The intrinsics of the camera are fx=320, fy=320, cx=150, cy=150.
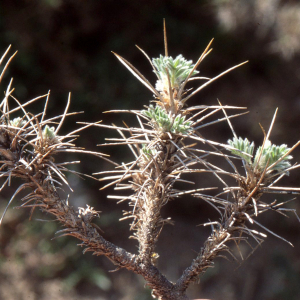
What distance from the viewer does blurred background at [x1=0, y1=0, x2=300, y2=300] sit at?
5.13ft

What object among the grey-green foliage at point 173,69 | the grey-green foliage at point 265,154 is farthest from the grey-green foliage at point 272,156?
the grey-green foliage at point 173,69

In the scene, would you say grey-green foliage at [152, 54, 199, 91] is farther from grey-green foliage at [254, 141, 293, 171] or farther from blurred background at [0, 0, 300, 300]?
blurred background at [0, 0, 300, 300]

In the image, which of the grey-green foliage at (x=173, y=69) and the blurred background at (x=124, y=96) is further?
the blurred background at (x=124, y=96)

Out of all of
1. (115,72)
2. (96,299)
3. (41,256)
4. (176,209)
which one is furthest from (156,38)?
(96,299)

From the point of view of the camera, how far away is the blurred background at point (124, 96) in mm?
1563

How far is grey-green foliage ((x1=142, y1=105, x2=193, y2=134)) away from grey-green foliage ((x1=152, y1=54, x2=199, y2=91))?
0.04 m

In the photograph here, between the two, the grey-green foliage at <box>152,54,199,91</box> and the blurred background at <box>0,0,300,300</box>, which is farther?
the blurred background at <box>0,0,300,300</box>

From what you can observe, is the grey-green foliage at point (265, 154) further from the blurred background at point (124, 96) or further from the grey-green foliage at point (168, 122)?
the blurred background at point (124, 96)

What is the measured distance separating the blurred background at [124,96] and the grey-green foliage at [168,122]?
129 centimetres

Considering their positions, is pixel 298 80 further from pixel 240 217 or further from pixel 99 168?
pixel 240 217

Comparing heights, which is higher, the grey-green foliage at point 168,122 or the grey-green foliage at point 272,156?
the grey-green foliage at point 168,122

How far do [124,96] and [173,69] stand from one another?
52.2 inches

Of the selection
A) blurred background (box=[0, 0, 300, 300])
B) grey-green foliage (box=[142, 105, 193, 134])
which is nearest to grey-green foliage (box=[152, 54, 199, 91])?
grey-green foliage (box=[142, 105, 193, 134])

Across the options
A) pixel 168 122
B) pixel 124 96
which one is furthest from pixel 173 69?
pixel 124 96
